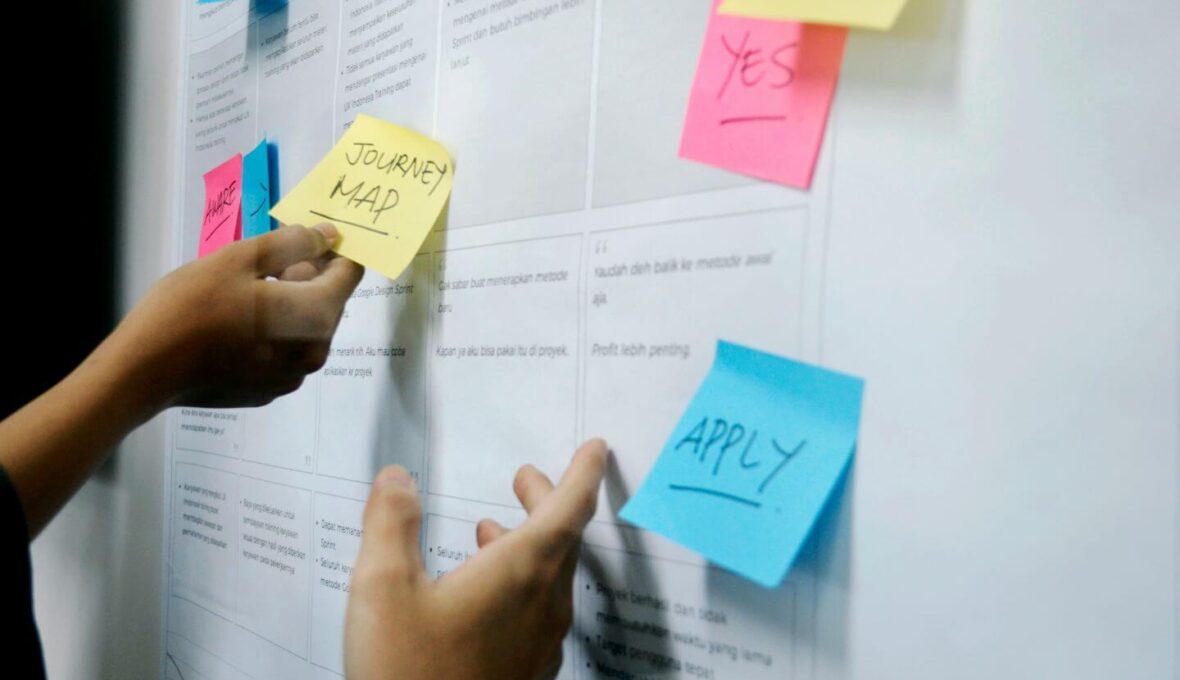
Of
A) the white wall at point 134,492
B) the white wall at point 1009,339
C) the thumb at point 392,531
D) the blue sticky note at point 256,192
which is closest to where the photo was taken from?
the white wall at point 1009,339

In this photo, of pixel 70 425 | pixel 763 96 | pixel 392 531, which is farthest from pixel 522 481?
pixel 70 425

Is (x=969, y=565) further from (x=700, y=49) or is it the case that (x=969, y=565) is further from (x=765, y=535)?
(x=700, y=49)

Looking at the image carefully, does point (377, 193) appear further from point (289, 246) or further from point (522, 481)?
point (522, 481)

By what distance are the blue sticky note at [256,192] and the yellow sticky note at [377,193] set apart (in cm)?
9

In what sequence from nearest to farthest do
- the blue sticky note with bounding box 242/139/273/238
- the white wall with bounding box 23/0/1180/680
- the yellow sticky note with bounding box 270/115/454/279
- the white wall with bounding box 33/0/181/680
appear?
the white wall with bounding box 23/0/1180/680
the yellow sticky note with bounding box 270/115/454/279
the blue sticky note with bounding box 242/139/273/238
the white wall with bounding box 33/0/181/680

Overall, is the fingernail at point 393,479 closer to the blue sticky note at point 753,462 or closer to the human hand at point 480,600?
the human hand at point 480,600

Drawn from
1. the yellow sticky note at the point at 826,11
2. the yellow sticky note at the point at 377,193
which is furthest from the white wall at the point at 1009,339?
the yellow sticky note at the point at 377,193

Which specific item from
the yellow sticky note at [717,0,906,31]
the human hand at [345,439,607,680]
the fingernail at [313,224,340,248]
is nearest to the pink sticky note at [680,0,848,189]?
the yellow sticky note at [717,0,906,31]

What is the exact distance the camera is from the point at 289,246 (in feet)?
1.52

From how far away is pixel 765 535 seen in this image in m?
0.28

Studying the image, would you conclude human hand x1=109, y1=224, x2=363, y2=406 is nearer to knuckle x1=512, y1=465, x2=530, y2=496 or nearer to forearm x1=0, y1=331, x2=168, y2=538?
forearm x1=0, y1=331, x2=168, y2=538

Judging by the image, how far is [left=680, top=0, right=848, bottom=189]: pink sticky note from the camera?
29 cm

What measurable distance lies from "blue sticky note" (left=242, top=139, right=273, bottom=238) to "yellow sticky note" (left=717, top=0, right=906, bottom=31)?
407 mm

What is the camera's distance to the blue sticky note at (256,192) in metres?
0.58
